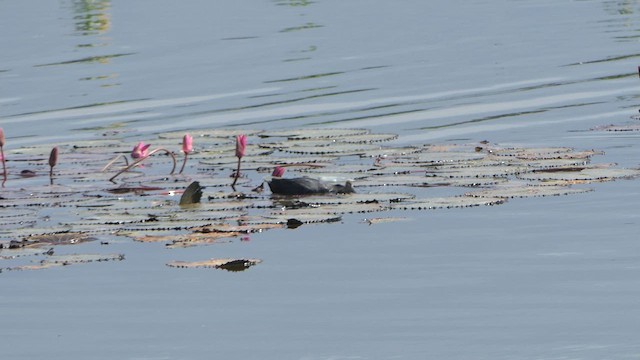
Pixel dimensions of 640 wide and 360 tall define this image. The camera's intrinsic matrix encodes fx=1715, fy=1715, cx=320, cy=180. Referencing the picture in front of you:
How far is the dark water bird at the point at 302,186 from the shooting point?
1020 cm

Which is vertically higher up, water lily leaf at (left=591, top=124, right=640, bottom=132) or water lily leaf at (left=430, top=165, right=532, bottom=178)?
water lily leaf at (left=430, top=165, right=532, bottom=178)

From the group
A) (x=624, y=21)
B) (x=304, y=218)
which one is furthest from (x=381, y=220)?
(x=624, y=21)

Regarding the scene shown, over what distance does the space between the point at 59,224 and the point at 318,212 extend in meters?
1.42

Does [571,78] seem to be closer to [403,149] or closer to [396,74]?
[396,74]

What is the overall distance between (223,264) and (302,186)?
209 cm

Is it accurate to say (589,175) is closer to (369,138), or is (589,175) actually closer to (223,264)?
(369,138)

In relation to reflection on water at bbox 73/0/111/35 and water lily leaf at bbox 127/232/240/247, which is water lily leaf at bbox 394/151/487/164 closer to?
water lily leaf at bbox 127/232/240/247

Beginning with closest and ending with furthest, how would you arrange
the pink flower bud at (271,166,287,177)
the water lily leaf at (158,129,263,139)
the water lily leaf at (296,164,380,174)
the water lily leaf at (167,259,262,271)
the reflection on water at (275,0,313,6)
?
1. the water lily leaf at (167,259,262,271)
2. the pink flower bud at (271,166,287,177)
3. the water lily leaf at (296,164,380,174)
4. the water lily leaf at (158,129,263,139)
5. the reflection on water at (275,0,313,6)

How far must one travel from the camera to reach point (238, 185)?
1061 cm

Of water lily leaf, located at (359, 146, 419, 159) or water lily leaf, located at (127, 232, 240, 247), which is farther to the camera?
water lily leaf, located at (359, 146, 419, 159)

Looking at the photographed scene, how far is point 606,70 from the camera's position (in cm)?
1827

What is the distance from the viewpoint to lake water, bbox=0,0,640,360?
6.75 m

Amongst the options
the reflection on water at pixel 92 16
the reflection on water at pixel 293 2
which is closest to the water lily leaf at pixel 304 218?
the reflection on water at pixel 92 16

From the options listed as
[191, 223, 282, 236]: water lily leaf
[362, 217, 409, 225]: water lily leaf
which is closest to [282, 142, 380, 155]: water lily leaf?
[362, 217, 409, 225]: water lily leaf
